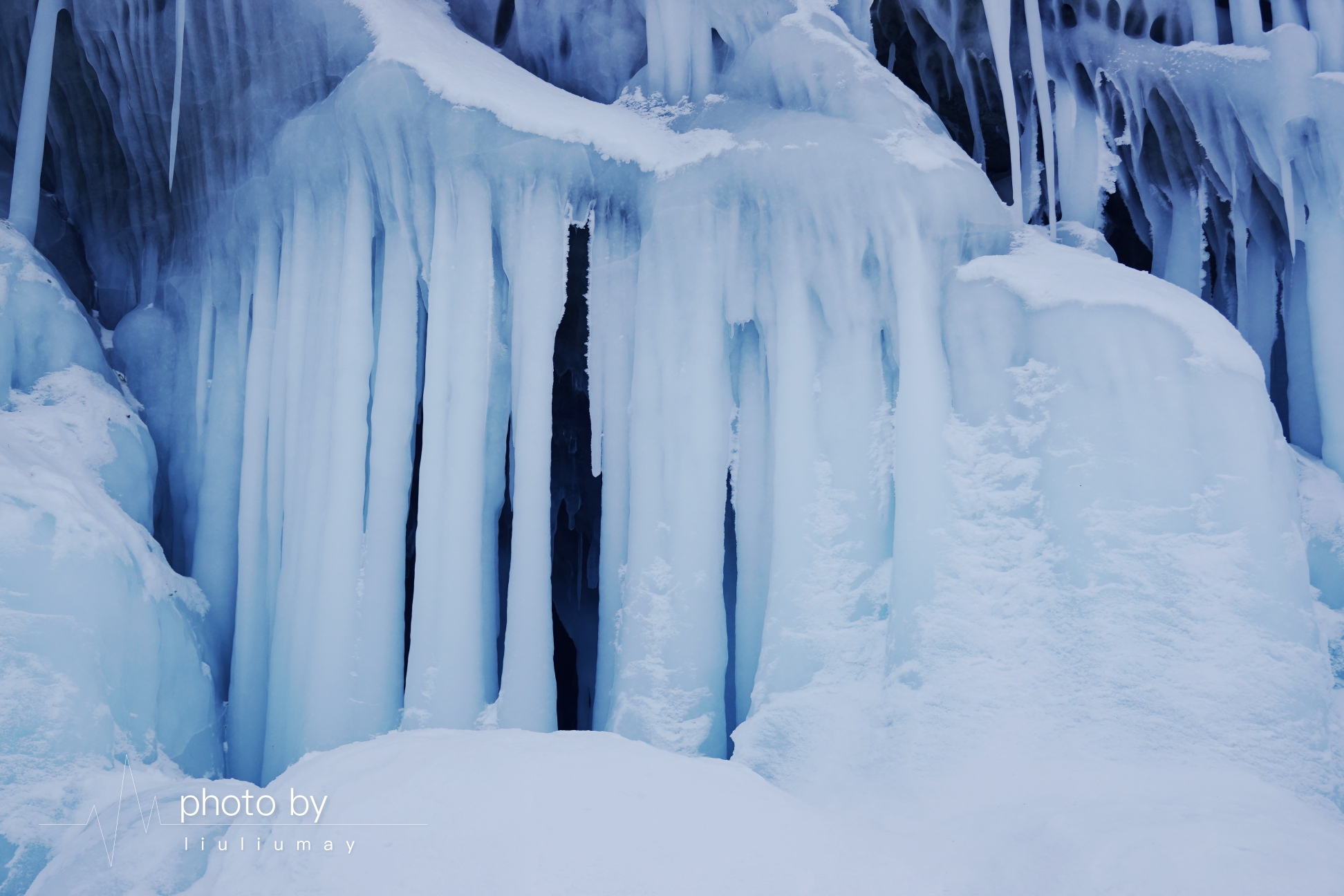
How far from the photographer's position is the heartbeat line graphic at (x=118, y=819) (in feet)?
11.0

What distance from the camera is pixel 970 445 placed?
16.9ft

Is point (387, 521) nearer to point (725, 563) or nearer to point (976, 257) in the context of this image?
point (725, 563)

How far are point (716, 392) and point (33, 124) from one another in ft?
15.0

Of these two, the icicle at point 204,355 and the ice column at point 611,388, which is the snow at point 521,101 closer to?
the ice column at point 611,388

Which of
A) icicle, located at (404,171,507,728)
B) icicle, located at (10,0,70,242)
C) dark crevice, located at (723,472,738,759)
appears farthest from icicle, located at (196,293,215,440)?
dark crevice, located at (723,472,738,759)

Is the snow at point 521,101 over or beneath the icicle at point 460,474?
over

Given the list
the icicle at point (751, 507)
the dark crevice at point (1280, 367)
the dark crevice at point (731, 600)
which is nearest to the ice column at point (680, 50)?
the icicle at point (751, 507)

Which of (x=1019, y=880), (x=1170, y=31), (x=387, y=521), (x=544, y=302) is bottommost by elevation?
(x=1019, y=880)

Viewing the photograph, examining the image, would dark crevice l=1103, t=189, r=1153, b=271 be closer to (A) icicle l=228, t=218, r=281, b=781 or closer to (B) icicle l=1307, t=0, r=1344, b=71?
(B) icicle l=1307, t=0, r=1344, b=71

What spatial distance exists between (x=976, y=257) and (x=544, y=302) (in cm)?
238

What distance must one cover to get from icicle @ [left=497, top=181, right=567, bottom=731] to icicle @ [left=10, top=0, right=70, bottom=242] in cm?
310

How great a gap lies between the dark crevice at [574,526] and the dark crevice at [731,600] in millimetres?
1666

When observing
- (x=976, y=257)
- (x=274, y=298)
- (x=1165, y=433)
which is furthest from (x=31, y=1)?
(x=1165, y=433)

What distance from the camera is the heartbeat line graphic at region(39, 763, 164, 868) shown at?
335cm
